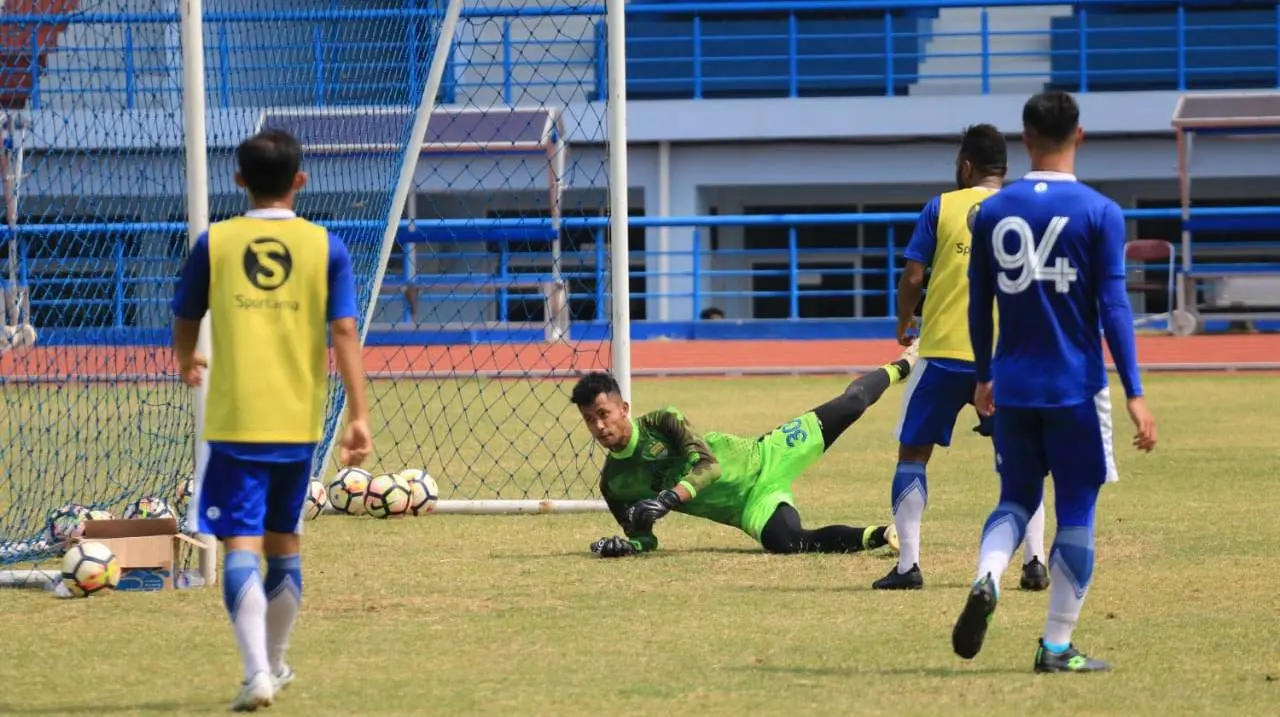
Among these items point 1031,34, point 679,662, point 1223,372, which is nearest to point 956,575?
point 679,662

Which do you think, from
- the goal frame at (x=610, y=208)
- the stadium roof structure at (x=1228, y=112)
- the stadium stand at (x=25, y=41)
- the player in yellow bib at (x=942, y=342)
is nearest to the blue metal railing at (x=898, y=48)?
the stadium roof structure at (x=1228, y=112)

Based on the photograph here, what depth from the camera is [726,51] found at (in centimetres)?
2800

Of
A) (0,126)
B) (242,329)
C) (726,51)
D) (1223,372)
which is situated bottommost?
(1223,372)

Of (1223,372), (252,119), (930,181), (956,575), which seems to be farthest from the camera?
(930,181)

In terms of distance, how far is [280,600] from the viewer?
16.6 ft

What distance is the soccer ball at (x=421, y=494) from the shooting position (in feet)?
30.1

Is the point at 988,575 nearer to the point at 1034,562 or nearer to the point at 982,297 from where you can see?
the point at 982,297

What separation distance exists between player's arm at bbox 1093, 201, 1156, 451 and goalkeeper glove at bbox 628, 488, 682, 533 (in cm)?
265

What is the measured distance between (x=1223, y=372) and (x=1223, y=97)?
578 cm

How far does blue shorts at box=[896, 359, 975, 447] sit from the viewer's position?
6.75 metres

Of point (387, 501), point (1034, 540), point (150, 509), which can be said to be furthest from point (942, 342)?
point (387, 501)

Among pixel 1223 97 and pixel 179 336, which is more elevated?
pixel 1223 97

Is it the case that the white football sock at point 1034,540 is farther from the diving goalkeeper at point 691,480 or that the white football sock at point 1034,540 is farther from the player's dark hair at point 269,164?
the player's dark hair at point 269,164

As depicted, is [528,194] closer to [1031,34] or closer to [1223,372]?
[1031,34]
